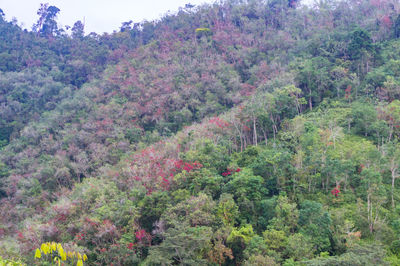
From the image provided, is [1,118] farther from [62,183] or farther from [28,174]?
[62,183]

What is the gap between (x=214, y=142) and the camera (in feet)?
75.8

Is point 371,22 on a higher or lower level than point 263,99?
higher

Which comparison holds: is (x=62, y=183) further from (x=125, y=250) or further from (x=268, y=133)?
(x=268, y=133)

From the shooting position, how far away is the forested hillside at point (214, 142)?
14.6 m

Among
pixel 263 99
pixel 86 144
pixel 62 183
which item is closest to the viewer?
pixel 263 99

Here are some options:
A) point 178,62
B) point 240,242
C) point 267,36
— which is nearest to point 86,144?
point 178,62

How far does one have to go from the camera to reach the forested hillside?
14.6 m

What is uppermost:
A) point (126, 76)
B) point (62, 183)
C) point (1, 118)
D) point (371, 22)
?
point (371, 22)

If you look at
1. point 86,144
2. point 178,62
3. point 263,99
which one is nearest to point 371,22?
point 263,99

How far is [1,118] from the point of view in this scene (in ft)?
134

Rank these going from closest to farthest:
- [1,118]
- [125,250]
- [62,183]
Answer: [125,250] → [62,183] → [1,118]

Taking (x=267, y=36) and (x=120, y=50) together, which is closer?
(x=267, y=36)

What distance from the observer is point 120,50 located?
51.7m

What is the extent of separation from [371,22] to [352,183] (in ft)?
91.6
